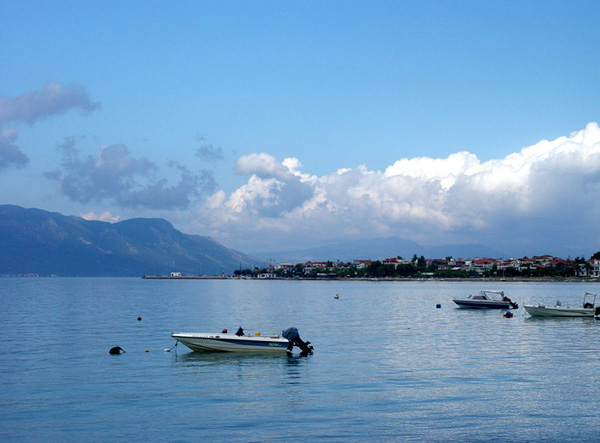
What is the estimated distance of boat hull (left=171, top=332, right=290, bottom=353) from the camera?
43.6m

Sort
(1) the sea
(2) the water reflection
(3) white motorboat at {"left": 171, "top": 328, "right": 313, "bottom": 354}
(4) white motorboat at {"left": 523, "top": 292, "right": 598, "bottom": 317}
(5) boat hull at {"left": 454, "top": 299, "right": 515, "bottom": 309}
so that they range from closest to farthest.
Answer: (1) the sea
(2) the water reflection
(3) white motorboat at {"left": 171, "top": 328, "right": 313, "bottom": 354}
(4) white motorboat at {"left": 523, "top": 292, "right": 598, "bottom": 317}
(5) boat hull at {"left": 454, "top": 299, "right": 515, "bottom": 309}

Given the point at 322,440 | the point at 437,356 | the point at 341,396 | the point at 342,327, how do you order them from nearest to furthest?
the point at 322,440
the point at 341,396
the point at 437,356
the point at 342,327

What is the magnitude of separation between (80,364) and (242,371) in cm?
1072

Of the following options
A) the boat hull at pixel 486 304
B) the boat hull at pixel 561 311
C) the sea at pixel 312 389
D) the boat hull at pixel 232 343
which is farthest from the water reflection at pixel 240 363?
the boat hull at pixel 486 304

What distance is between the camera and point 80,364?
39562 millimetres

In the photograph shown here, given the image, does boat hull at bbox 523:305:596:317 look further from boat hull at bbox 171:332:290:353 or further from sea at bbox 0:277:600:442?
boat hull at bbox 171:332:290:353

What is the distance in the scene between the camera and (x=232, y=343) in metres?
44.3

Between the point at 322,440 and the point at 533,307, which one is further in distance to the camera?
the point at 533,307

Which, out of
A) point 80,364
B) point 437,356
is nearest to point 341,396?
point 437,356

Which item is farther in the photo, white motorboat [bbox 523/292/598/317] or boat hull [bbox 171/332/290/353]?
white motorboat [bbox 523/292/598/317]

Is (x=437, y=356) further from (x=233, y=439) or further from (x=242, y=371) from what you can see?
(x=233, y=439)

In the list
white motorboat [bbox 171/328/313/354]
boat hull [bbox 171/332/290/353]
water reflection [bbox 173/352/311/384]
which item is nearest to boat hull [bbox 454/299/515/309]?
white motorboat [bbox 171/328/313/354]

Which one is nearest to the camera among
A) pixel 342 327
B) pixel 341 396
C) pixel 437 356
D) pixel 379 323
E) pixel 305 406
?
pixel 305 406

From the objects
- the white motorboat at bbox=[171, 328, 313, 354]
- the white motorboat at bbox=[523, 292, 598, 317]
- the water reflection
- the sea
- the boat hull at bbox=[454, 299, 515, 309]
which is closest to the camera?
the sea
